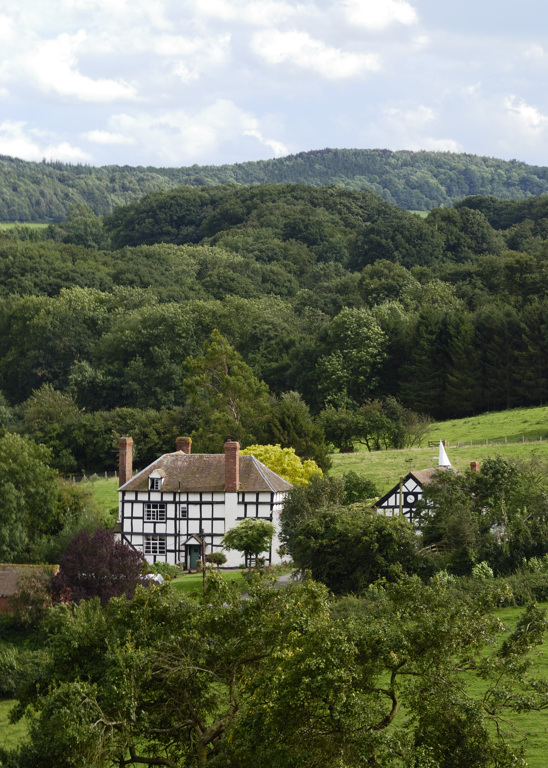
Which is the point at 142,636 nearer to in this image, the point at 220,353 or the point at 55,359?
the point at 220,353

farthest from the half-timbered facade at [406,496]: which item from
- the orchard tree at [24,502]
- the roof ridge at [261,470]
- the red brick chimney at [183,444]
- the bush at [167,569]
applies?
the orchard tree at [24,502]

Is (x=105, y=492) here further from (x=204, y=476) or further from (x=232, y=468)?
(x=232, y=468)

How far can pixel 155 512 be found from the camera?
50406mm

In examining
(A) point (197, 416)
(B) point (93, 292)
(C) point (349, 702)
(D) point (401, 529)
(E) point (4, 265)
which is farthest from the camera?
(E) point (4, 265)

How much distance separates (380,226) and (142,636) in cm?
10337

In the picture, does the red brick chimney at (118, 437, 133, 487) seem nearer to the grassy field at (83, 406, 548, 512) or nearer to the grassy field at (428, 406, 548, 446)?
the grassy field at (83, 406, 548, 512)

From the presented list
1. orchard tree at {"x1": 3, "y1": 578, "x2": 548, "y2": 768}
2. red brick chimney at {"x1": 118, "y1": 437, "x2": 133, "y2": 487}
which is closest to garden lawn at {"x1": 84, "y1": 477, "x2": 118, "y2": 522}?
red brick chimney at {"x1": 118, "y1": 437, "x2": 133, "y2": 487}

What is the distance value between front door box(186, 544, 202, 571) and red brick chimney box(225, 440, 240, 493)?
299cm

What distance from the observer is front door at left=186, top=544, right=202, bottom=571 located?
1935 inches

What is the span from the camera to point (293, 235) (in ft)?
443

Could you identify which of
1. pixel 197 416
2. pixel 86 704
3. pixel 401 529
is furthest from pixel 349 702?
pixel 197 416

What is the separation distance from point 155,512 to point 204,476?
9.43ft

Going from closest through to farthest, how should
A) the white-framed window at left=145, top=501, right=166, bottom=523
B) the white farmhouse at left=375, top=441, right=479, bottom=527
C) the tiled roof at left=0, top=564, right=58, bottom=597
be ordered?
the tiled roof at left=0, top=564, right=58, bottom=597, the white farmhouse at left=375, top=441, right=479, bottom=527, the white-framed window at left=145, top=501, right=166, bottom=523

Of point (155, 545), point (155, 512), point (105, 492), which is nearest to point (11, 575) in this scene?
point (155, 545)
